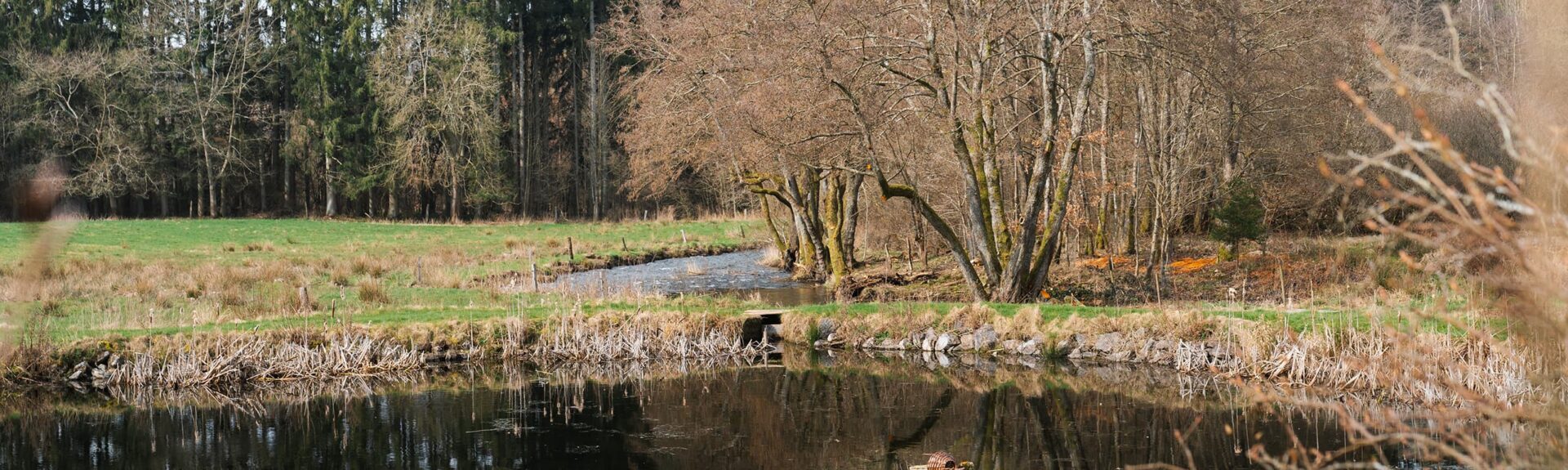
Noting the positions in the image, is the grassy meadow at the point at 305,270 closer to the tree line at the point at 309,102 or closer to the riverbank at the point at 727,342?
the riverbank at the point at 727,342

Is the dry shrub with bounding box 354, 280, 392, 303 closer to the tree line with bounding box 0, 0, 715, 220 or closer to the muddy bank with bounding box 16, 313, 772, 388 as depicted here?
the muddy bank with bounding box 16, 313, 772, 388

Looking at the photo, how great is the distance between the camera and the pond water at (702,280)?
77.5ft

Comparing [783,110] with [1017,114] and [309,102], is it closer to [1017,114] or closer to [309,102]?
[1017,114]

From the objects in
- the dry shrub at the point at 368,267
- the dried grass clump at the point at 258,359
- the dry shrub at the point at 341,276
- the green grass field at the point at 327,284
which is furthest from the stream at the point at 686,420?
the dry shrub at the point at 368,267

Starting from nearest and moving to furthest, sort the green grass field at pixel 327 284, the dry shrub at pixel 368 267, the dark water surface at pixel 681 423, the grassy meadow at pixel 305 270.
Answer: the dark water surface at pixel 681 423, the green grass field at pixel 327 284, the grassy meadow at pixel 305 270, the dry shrub at pixel 368 267

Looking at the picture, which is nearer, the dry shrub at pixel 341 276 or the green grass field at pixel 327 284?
the green grass field at pixel 327 284

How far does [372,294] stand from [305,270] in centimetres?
612

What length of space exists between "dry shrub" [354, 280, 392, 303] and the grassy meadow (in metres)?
0.03

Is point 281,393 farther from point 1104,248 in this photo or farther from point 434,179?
point 434,179

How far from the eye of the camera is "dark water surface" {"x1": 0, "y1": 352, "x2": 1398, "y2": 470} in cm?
1212

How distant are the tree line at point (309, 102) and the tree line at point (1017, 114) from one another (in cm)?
1998

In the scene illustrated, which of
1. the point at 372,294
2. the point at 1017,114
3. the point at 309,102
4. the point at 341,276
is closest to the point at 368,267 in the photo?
the point at 341,276

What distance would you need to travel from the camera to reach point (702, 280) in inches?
1095

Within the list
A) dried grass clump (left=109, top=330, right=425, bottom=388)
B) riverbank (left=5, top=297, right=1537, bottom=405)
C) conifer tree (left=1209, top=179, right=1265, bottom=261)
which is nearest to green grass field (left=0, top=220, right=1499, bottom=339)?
riverbank (left=5, top=297, right=1537, bottom=405)
